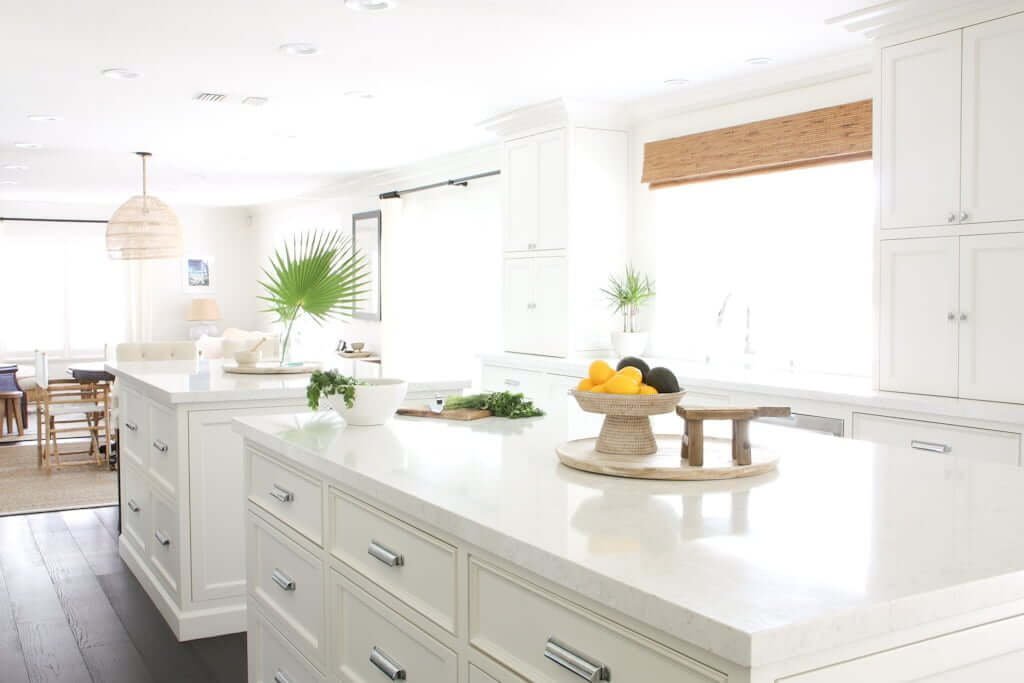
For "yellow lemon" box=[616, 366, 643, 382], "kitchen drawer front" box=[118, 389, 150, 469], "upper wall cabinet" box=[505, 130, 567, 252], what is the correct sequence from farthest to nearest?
"upper wall cabinet" box=[505, 130, 567, 252]
"kitchen drawer front" box=[118, 389, 150, 469]
"yellow lemon" box=[616, 366, 643, 382]

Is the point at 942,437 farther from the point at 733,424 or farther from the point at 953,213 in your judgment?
the point at 733,424

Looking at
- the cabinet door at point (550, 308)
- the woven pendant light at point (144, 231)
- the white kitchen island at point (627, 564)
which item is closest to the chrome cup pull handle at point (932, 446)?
the white kitchen island at point (627, 564)

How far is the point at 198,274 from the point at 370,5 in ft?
31.0

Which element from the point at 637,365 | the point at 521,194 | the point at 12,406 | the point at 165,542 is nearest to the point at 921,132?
the point at 637,365

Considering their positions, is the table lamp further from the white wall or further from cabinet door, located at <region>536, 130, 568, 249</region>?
cabinet door, located at <region>536, 130, 568, 249</region>

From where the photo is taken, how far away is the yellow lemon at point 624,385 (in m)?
1.80

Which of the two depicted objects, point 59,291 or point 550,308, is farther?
point 59,291

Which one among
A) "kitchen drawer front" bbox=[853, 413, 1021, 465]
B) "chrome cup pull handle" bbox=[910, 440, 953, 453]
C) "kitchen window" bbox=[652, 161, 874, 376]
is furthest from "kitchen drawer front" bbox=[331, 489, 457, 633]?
"kitchen window" bbox=[652, 161, 874, 376]

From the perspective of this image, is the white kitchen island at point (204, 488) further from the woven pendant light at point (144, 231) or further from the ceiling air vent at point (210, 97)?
the woven pendant light at point (144, 231)

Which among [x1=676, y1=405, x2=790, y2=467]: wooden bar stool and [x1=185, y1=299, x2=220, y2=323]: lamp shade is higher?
[x1=185, y1=299, x2=220, y2=323]: lamp shade

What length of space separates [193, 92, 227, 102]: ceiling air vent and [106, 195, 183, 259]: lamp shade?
5.77 ft

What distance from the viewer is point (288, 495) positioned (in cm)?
228

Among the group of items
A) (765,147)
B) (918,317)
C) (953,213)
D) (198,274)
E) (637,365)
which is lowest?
(637,365)

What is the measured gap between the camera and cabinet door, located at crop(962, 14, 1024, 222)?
3537mm
